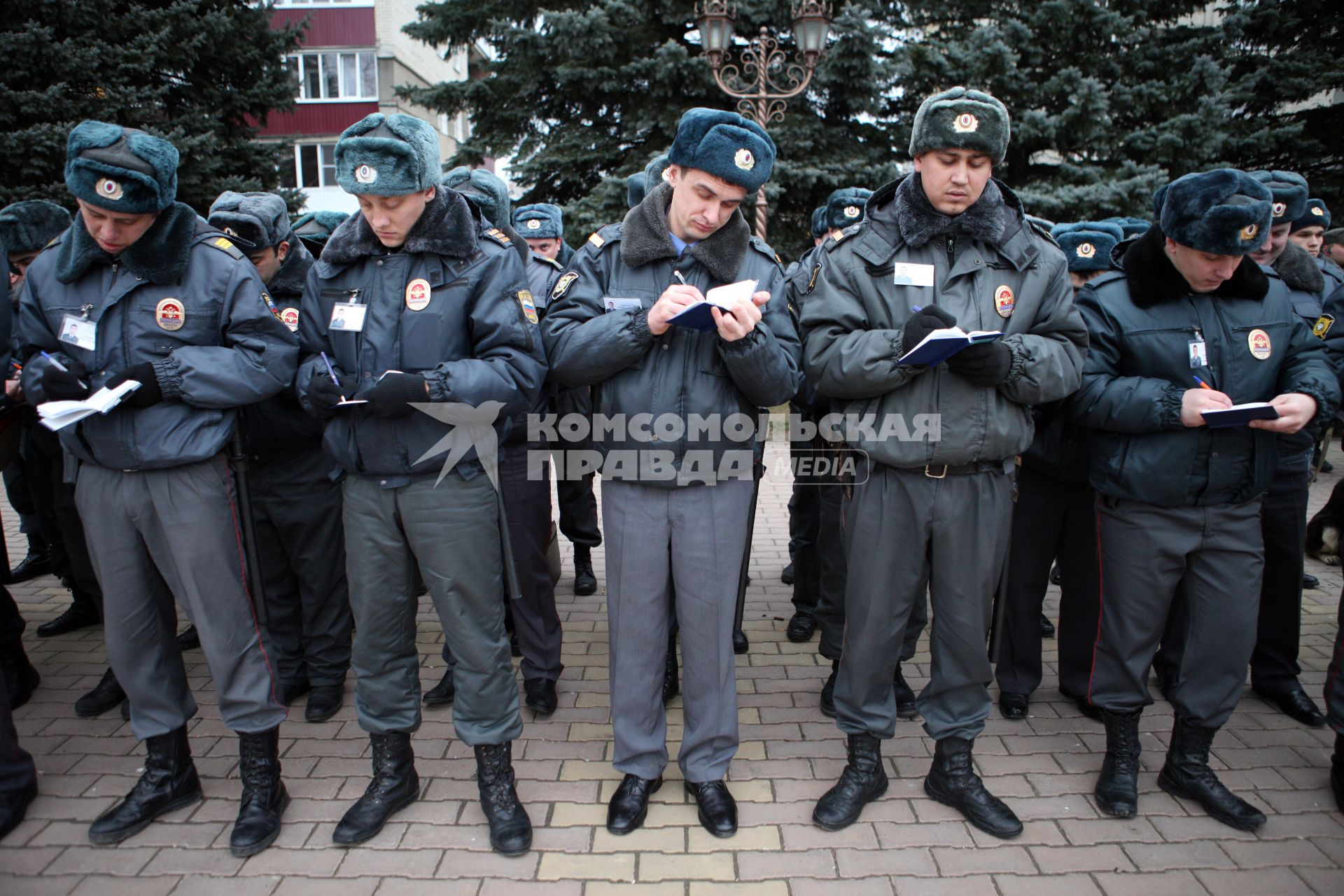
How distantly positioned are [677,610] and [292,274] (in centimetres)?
238

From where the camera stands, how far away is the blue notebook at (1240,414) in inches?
104

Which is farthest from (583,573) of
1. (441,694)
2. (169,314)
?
(169,314)

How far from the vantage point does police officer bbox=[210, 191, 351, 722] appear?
3.68 metres

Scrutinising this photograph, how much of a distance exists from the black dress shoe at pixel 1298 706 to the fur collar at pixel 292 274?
4752 mm

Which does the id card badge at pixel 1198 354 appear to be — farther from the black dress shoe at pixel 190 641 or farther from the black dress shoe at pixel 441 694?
the black dress shoe at pixel 190 641

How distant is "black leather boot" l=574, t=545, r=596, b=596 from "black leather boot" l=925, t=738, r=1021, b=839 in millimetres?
2699

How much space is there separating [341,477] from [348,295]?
0.63m

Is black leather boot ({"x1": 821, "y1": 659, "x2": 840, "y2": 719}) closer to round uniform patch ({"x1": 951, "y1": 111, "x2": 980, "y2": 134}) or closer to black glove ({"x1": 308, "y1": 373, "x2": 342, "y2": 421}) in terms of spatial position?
round uniform patch ({"x1": 951, "y1": 111, "x2": 980, "y2": 134})

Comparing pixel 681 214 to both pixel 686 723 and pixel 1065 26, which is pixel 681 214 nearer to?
pixel 686 723

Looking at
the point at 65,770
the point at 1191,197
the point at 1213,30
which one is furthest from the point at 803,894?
the point at 1213,30

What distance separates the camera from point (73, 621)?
15.5ft

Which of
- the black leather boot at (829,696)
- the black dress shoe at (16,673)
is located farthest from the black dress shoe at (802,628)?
the black dress shoe at (16,673)

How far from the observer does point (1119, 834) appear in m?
2.90

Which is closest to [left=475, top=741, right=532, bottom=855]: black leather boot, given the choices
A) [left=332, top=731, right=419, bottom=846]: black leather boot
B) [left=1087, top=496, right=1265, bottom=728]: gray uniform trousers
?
[left=332, top=731, right=419, bottom=846]: black leather boot
